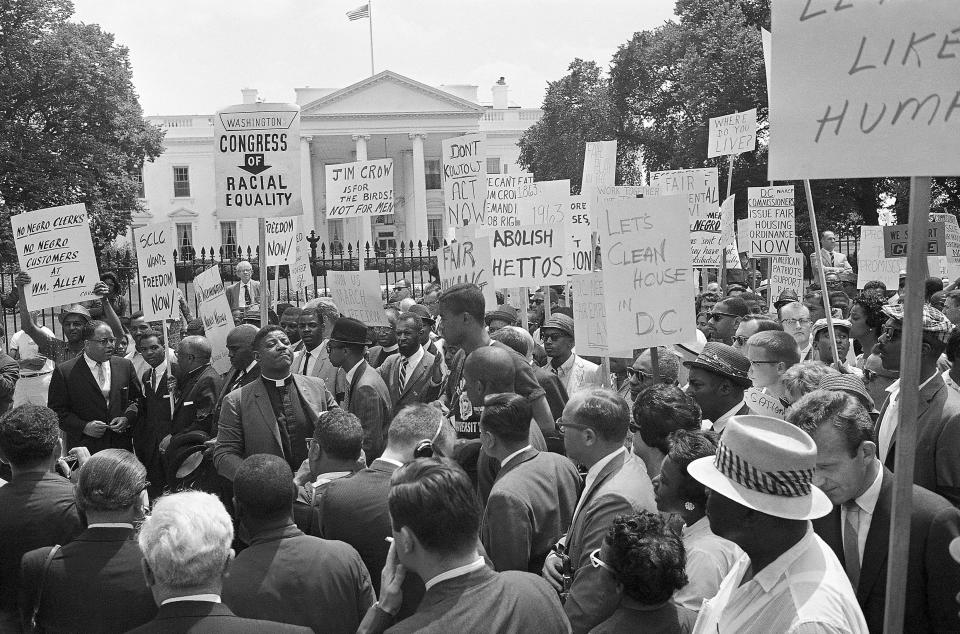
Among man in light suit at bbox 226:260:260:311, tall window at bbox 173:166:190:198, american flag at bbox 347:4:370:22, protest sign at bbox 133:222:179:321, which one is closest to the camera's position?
protest sign at bbox 133:222:179:321

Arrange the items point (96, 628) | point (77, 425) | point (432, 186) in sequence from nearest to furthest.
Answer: point (96, 628)
point (77, 425)
point (432, 186)

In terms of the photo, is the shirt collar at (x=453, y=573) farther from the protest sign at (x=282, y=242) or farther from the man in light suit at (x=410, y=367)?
the protest sign at (x=282, y=242)

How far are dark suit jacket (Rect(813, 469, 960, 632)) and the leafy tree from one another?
31.2 meters

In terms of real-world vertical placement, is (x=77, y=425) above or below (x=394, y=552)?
below

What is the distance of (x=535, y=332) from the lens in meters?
12.9

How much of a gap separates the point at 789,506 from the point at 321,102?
6428cm

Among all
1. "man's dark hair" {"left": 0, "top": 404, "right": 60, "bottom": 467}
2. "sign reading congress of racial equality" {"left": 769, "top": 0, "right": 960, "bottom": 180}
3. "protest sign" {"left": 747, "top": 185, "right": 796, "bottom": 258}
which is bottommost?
"man's dark hair" {"left": 0, "top": 404, "right": 60, "bottom": 467}

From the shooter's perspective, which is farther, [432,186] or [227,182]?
[432,186]

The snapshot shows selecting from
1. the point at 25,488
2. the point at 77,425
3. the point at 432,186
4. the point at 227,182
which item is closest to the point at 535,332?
the point at 227,182

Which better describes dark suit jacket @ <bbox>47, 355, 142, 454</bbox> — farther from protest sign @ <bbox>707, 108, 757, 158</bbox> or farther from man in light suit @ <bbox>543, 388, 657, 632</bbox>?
protest sign @ <bbox>707, 108, 757, 158</bbox>

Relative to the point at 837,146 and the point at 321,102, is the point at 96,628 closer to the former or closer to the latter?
the point at 837,146

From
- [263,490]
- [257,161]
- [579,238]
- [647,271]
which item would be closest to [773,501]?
[263,490]

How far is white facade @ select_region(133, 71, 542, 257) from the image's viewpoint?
6488cm

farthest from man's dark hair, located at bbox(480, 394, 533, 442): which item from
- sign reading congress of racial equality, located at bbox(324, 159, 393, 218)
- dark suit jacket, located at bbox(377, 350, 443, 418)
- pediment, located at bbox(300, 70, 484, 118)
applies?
pediment, located at bbox(300, 70, 484, 118)
